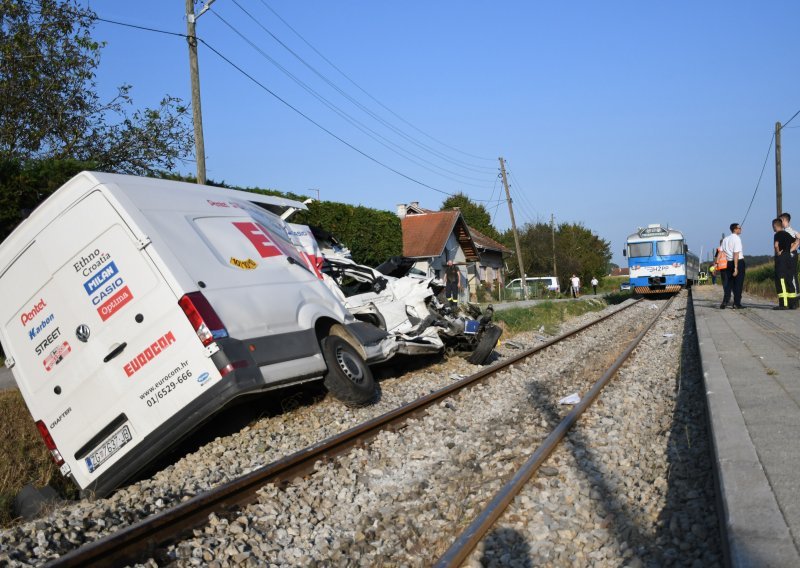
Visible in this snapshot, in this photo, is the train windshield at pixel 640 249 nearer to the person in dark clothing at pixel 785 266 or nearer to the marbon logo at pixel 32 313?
the person in dark clothing at pixel 785 266

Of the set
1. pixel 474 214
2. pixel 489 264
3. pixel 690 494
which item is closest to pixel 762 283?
pixel 690 494

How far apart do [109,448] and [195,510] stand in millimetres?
1511

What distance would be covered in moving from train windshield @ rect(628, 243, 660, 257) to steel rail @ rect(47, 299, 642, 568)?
29421 millimetres

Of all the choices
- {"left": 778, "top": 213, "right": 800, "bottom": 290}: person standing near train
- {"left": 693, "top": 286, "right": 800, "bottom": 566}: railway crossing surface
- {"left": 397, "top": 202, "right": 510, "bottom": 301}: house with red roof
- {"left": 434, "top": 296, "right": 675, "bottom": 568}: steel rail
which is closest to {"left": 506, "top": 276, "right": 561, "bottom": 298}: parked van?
{"left": 397, "top": 202, "right": 510, "bottom": 301}: house with red roof

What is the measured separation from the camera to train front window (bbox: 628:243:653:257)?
3341cm

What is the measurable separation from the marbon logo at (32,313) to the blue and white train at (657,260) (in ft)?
102

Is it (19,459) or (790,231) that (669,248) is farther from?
(19,459)

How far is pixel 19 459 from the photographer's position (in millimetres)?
6836

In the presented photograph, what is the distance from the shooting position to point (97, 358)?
18.4 ft

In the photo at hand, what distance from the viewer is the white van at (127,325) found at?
5500mm

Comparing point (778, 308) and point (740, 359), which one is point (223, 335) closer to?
point (740, 359)

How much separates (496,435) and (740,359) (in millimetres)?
3691

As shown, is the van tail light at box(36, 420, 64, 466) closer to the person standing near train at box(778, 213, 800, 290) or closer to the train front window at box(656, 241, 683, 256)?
the person standing near train at box(778, 213, 800, 290)

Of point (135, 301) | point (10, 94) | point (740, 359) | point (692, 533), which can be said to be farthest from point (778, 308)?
point (10, 94)
